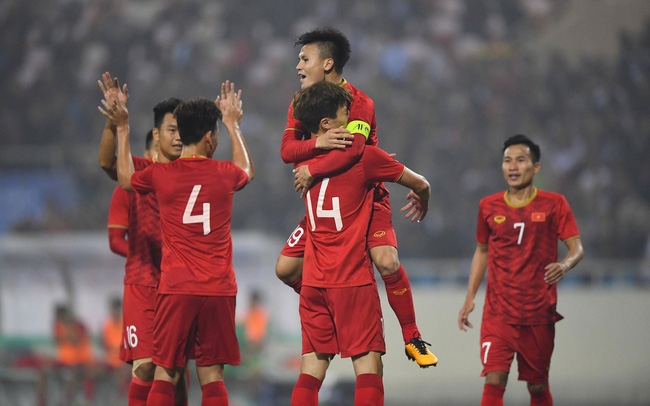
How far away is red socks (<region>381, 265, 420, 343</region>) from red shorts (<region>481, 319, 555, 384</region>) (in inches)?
47.4

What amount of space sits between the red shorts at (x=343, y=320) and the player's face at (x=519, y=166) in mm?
1804

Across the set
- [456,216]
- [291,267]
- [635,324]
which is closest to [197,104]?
[291,267]

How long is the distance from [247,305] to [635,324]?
187 inches

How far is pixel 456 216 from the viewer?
12.1m

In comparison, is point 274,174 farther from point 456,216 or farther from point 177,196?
point 177,196

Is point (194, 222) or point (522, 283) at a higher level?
point (194, 222)

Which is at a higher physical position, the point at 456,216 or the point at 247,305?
the point at 456,216

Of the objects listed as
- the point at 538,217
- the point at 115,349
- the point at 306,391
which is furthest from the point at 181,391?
the point at 115,349

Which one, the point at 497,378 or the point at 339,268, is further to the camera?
the point at 497,378

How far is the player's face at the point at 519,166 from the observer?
5145 millimetres

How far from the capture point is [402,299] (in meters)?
3.92

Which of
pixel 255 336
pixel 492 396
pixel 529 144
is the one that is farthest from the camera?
pixel 255 336

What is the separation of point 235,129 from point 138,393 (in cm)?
149

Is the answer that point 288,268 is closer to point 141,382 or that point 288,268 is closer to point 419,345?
point 419,345
